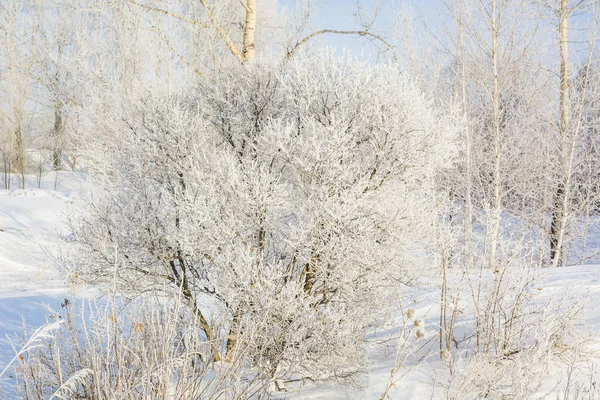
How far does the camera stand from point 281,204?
5.02 m

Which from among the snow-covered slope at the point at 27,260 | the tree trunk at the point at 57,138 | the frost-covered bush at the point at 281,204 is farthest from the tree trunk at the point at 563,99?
the tree trunk at the point at 57,138

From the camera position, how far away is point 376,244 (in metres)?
4.61

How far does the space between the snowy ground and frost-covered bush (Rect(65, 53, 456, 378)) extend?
1.36 feet

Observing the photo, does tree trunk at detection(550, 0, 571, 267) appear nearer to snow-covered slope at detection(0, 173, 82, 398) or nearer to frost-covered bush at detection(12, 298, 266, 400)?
frost-covered bush at detection(12, 298, 266, 400)

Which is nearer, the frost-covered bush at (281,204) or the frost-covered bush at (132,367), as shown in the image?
the frost-covered bush at (132,367)

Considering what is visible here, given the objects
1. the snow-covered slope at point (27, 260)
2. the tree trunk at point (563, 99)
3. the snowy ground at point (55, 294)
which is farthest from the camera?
the tree trunk at point (563, 99)

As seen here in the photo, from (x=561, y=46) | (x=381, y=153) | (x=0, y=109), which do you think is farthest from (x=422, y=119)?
(x=0, y=109)

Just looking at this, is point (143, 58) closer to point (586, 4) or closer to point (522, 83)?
point (522, 83)

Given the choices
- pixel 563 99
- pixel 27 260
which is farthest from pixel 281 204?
pixel 27 260

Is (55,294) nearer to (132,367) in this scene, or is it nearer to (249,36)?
(249,36)

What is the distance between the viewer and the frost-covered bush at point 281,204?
171 inches

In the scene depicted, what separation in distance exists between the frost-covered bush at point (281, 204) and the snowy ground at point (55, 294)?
0.41m

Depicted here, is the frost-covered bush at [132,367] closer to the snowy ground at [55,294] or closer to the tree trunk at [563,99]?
the snowy ground at [55,294]

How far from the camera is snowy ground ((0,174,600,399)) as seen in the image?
13.0ft
